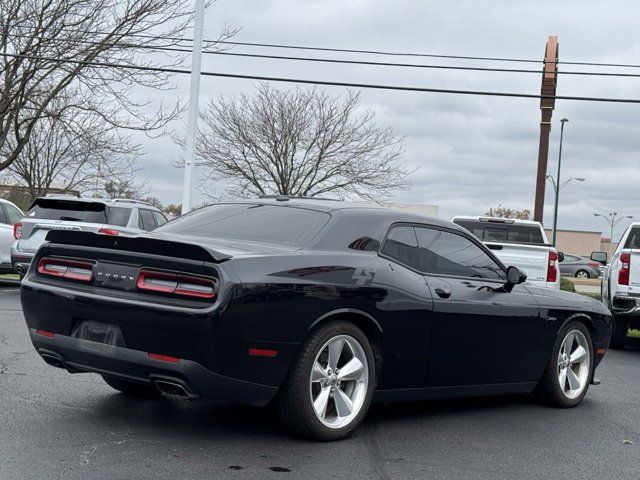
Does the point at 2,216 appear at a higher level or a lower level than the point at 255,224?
lower

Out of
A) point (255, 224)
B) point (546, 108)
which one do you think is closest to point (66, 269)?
point (255, 224)

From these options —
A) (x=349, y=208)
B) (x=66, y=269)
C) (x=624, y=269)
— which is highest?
(x=349, y=208)

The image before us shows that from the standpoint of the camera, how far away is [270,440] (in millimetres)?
5363

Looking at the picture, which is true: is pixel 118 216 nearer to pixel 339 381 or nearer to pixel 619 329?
pixel 619 329

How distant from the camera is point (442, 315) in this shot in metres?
6.04

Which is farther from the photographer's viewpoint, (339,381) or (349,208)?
(349,208)

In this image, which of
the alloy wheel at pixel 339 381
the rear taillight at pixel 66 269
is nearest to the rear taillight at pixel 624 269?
the alloy wheel at pixel 339 381

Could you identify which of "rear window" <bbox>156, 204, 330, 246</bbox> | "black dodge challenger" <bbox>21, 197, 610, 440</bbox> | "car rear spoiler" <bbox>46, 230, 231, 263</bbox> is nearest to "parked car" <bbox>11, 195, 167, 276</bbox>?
"rear window" <bbox>156, 204, 330, 246</bbox>

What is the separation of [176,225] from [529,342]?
2836mm

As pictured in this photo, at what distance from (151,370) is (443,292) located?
215 cm

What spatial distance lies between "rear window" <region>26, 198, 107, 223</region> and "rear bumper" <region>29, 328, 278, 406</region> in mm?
9978

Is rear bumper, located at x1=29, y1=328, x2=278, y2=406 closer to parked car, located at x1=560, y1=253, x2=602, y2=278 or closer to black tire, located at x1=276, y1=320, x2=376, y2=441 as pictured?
black tire, located at x1=276, y1=320, x2=376, y2=441

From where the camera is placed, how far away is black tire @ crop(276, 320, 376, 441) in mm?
5156

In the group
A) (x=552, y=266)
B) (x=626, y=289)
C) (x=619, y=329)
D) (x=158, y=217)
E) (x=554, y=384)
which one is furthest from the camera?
(x=158, y=217)
